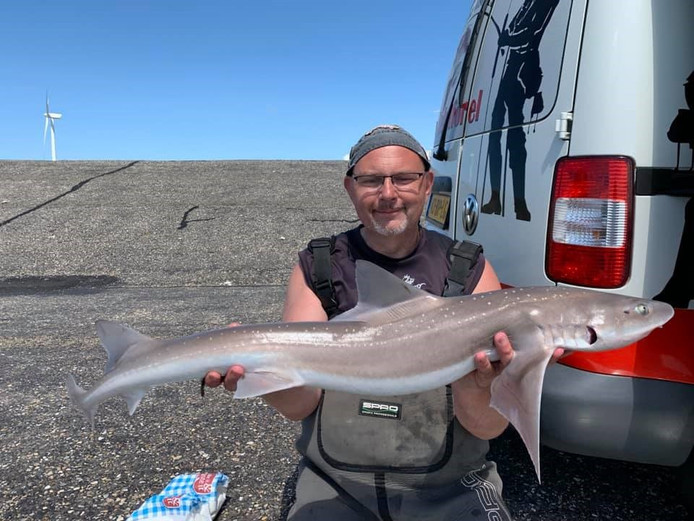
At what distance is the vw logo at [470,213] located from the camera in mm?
3264

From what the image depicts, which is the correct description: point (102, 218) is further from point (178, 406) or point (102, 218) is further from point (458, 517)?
point (458, 517)

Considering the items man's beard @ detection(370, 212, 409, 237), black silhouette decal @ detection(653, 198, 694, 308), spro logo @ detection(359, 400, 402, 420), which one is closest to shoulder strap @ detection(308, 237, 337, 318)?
man's beard @ detection(370, 212, 409, 237)

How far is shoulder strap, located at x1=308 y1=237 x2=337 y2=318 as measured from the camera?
2.57m

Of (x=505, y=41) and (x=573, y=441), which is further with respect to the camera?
(x=505, y=41)

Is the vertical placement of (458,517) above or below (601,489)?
above

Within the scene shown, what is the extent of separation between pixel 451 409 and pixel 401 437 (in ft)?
0.86

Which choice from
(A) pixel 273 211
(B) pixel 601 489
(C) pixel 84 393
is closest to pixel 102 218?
(A) pixel 273 211

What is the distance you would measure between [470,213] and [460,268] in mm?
939

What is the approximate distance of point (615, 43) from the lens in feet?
7.24

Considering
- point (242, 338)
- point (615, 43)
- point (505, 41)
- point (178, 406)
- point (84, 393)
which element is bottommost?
point (178, 406)

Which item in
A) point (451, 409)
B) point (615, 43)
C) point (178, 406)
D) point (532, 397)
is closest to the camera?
point (532, 397)

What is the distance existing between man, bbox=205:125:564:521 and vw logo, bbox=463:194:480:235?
0.72 metres

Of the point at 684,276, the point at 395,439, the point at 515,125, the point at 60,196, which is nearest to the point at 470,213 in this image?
the point at 515,125

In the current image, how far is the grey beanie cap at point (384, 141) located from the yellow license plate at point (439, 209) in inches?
51.2
